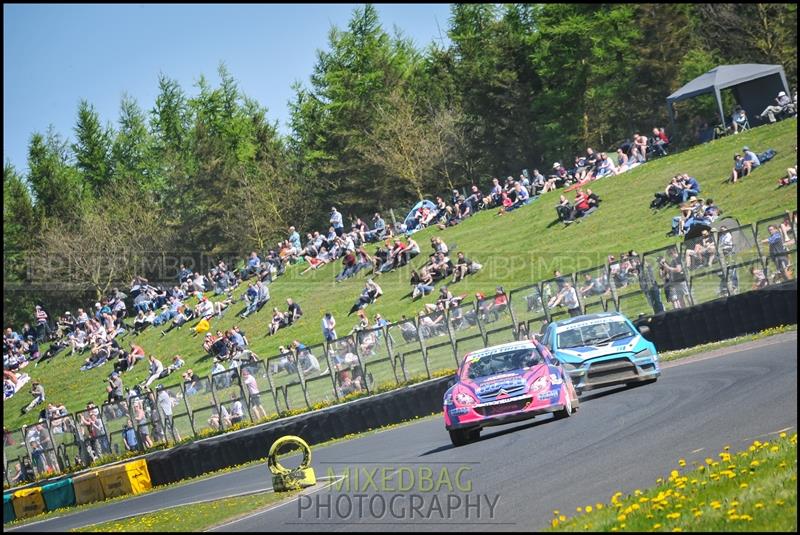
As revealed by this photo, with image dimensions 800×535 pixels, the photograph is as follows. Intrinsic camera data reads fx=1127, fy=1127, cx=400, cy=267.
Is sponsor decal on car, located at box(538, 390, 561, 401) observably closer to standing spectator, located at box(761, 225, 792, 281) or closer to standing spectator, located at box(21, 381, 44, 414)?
standing spectator, located at box(761, 225, 792, 281)

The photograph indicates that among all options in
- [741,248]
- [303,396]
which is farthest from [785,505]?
[303,396]

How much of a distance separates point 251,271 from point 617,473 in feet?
135

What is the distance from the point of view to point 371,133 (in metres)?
70.4

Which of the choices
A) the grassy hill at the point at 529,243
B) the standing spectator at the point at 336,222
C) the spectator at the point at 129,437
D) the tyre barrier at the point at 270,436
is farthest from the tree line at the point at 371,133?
the tyre barrier at the point at 270,436

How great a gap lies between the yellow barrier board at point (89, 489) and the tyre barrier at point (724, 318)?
12.6 metres

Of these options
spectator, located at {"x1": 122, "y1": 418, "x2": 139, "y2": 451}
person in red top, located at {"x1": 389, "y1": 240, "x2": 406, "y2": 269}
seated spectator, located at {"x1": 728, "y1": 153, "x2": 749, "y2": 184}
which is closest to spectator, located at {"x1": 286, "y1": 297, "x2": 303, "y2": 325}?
person in red top, located at {"x1": 389, "y1": 240, "x2": 406, "y2": 269}

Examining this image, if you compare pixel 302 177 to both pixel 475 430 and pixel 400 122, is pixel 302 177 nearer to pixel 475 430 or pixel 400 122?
pixel 400 122

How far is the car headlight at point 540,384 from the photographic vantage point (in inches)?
641

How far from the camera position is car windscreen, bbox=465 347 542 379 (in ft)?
55.9

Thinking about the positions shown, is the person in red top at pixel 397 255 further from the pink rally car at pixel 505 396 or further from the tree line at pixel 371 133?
the pink rally car at pixel 505 396

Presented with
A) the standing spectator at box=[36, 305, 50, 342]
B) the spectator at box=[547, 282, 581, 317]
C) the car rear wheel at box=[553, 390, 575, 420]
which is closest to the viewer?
the car rear wheel at box=[553, 390, 575, 420]

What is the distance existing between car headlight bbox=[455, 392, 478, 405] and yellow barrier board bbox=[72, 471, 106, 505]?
12.1m

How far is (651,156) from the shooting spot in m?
44.3

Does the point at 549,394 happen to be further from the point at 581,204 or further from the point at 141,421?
the point at 581,204
